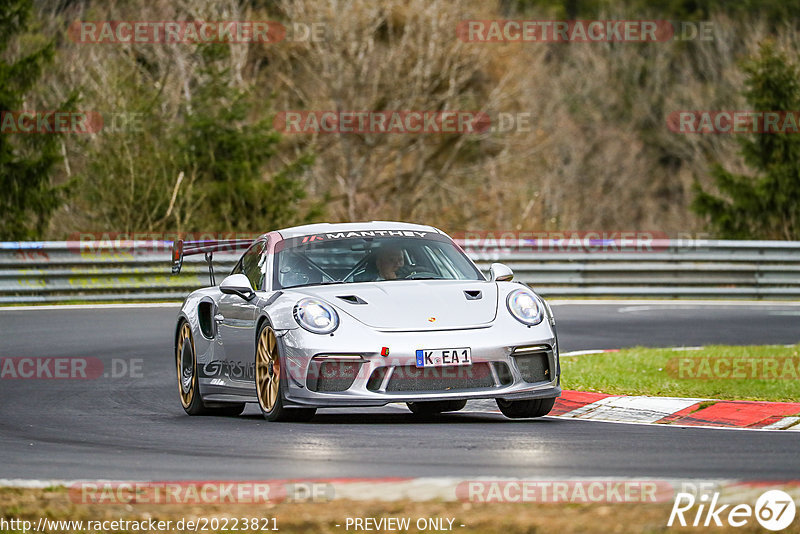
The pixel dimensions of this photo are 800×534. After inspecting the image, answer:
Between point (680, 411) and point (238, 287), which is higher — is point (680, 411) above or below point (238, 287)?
below

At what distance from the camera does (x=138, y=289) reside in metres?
22.5

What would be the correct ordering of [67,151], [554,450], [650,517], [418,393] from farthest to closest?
1. [67,151]
2. [418,393]
3. [554,450]
4. [650,517]

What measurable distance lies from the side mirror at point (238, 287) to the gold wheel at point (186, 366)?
46.1 inches

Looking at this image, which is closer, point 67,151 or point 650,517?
point 650,517

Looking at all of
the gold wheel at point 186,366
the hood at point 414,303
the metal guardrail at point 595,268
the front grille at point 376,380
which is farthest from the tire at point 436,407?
the metal guardrail at point 595,268

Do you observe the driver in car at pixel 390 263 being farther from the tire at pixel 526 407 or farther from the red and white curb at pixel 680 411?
the red and white curb at pixel 680 411

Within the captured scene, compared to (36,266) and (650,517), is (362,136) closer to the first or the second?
(36,266)

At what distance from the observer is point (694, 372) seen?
12711mm

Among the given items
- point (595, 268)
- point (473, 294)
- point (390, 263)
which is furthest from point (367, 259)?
point (595, 268)

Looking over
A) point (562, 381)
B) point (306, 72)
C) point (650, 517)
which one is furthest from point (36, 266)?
point (306, 72)

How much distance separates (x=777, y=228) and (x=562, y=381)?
2042 cm

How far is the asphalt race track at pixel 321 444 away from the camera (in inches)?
284

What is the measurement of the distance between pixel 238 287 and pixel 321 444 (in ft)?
6.61

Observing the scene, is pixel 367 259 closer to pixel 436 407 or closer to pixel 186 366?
pixel 436 407
